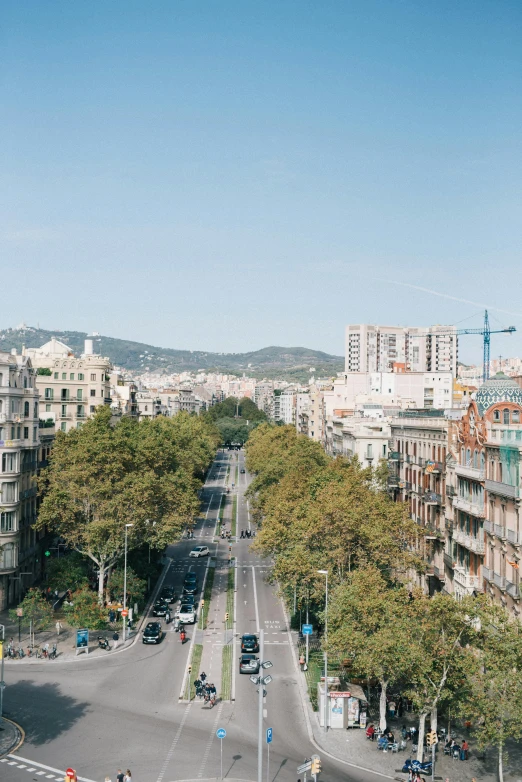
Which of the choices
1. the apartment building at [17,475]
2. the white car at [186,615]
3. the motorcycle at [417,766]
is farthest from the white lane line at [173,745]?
the apartment building at [17,475]

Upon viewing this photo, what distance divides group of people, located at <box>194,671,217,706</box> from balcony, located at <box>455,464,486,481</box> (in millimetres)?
21966

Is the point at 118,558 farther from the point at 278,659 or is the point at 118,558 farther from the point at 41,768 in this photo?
the point at 41,768

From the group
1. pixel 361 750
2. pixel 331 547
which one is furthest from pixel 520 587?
pixel 331 547

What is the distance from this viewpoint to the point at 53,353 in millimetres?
124875

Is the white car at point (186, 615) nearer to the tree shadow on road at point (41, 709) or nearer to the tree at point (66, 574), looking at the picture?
the tree at point (66, 574)

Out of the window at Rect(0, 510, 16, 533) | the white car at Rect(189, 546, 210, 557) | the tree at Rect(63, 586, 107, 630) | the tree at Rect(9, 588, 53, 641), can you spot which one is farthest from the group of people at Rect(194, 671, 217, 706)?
the white car at Rect(189, 546, 210, 557)

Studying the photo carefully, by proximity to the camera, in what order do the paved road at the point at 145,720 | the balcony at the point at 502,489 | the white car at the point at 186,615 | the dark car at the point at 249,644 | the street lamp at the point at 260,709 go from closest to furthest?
the street lamp at the point at 260,709 → the paved road at the point at 145,720 → the balcony at the point at 502,489 → the dark car at the point at 249,644 → the white car at the point at 186,615

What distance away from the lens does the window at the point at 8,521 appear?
71.8 m

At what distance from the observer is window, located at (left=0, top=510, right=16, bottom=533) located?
236 feet

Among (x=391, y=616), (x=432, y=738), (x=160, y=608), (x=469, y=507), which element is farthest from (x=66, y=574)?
(x=432, y=738)

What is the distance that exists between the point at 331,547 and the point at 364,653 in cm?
1591

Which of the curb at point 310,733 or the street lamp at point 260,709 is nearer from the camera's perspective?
the street lamp at point 260,709

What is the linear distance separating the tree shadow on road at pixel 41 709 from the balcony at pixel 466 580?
84.6ft

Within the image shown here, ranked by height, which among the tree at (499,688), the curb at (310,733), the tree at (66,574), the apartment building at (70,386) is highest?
the apartment building at (70,386)
